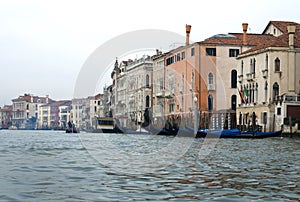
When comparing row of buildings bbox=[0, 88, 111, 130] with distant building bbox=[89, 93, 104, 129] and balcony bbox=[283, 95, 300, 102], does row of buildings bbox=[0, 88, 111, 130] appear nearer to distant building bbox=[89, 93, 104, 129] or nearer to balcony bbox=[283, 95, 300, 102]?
distant building bbox=[89, 93, 104, 129]

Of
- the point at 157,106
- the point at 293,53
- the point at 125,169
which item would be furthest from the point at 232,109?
the point at 125,169

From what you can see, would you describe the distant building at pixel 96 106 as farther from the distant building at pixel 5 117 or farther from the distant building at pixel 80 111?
the distant building at pixel 5 117

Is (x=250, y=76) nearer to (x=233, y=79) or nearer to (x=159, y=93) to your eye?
(x=233, y=79)

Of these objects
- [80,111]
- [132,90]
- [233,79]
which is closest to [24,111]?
[80,111]

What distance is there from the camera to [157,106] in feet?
169

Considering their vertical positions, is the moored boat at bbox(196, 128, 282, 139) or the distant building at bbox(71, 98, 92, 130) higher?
the distant building at bbox(71, 98, 92, 130)

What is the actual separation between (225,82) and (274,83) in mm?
7041

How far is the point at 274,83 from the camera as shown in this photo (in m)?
33.5

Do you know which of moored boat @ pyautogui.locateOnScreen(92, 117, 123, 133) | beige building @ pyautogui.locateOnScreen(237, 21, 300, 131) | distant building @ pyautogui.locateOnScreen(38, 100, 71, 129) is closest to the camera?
beige building @ pyautogui.locateOnScreen(237, 21, 300, 131)

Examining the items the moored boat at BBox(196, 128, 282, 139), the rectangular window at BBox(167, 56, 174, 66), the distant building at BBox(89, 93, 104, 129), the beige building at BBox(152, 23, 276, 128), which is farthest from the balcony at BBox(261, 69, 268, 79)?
the distant building at BBox(89, 93, 104, 129)

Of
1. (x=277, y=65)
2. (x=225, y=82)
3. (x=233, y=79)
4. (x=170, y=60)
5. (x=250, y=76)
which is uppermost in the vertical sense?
(x=170, y=60)

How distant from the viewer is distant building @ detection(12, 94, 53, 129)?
126 meters

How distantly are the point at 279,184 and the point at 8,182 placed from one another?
161 inches

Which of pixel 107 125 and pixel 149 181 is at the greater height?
pixel 107 125
